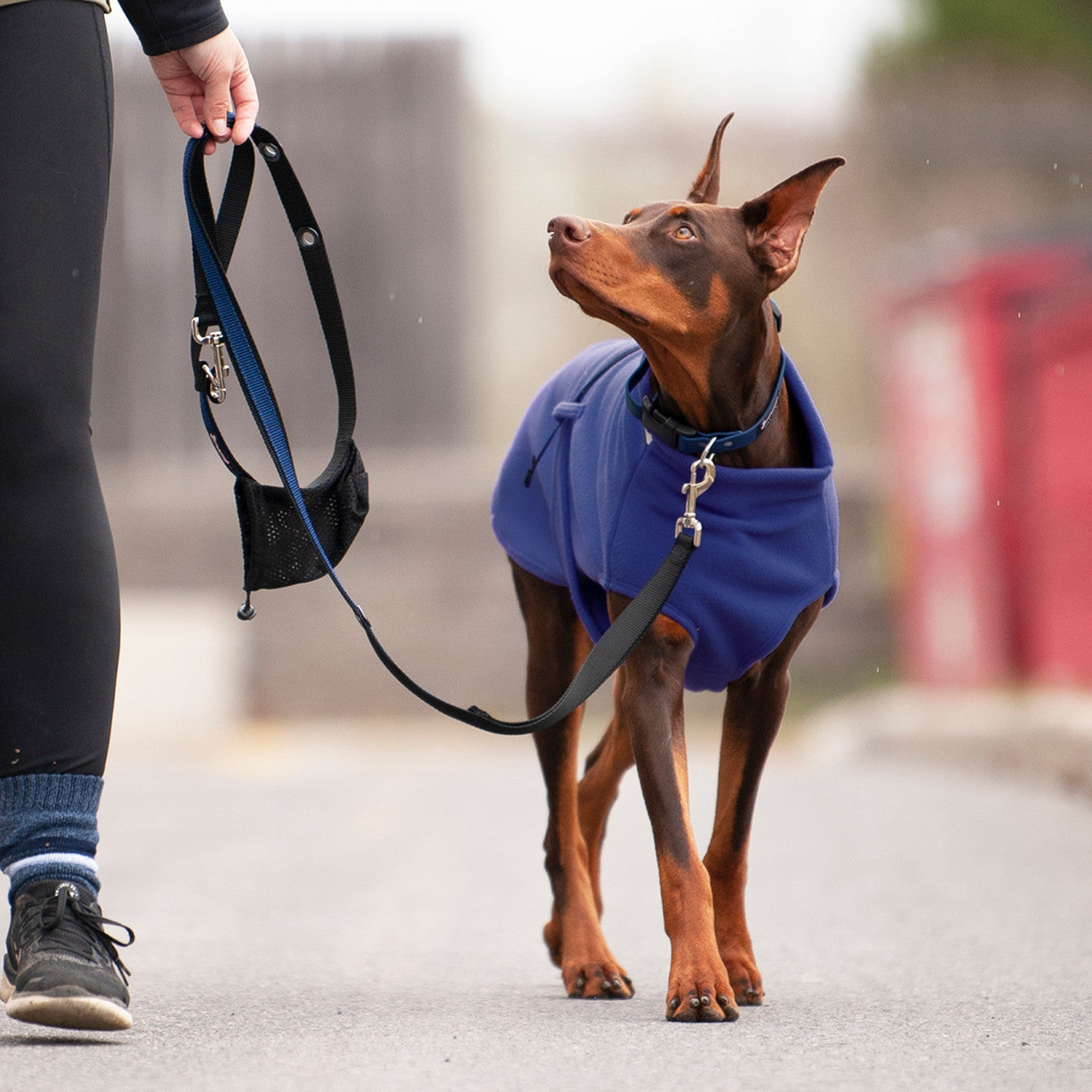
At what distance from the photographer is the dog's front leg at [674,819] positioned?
111 inches

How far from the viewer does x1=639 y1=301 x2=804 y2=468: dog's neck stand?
3.08 metres

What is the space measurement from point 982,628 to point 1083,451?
212 centimetres

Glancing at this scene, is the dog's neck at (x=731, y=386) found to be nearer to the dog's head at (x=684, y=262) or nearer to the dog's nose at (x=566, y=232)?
the dog's head at (x=684, y=262)

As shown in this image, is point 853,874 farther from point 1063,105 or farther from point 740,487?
point 1063,105

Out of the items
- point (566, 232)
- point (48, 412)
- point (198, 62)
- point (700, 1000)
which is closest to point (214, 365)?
point (48, 412)

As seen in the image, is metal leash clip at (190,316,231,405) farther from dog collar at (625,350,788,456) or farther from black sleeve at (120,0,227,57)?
dog collar at (625,350,788,456)

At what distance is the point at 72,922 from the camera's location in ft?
8.55

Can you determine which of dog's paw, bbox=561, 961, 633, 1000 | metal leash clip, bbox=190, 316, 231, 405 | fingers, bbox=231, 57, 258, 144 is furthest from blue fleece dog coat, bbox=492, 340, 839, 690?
fingers, bbox=231, 57, 258, 144

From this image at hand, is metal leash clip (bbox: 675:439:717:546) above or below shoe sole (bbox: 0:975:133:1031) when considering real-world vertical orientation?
above

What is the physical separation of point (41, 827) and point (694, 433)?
118 centimetres

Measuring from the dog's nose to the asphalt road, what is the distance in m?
1.17

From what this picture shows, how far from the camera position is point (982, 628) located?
1165cm

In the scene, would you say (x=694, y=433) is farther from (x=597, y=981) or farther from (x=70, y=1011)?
(x=70, y=1011)

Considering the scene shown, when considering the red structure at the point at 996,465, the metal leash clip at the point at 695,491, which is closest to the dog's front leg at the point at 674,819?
the metal leash clip at the point at 695,491
